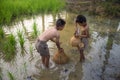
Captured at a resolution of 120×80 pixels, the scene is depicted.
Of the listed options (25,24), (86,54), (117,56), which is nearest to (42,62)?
(86,54)

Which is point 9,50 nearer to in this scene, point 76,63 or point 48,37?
point 48,37

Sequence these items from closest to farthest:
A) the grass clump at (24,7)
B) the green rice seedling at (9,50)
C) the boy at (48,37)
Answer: the boy at (48,37) < the green rice seedling at (9,50) < the grass clump at (24,7)

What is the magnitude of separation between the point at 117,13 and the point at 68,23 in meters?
2.43

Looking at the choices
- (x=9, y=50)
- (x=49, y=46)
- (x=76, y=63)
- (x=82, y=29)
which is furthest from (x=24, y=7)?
(x=82, y=29)

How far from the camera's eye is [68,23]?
8.43 meters


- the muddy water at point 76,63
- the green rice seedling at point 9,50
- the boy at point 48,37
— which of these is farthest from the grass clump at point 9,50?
the boy at point 48,37

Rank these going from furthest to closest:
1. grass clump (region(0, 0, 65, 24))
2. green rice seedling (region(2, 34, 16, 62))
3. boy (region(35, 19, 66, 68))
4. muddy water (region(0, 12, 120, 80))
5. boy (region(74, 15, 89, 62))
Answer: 1. grass clump (region(0, 0, 65, 24))
2. green rice seedling (region(2, 34, 16, 62))
3. muddy water (region(0, 12, 120, 80))
4. boy (region(74, 15, 89, 62))
5. boy (region(35, 19, 66, 68))

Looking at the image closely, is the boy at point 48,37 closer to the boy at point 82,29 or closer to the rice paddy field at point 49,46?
the boy at point 82,29

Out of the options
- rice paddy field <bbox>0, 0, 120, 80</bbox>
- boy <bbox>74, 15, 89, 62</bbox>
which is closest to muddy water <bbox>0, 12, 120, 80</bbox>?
rice paddy field <bbox>0, 0, 120, 80</bbox>

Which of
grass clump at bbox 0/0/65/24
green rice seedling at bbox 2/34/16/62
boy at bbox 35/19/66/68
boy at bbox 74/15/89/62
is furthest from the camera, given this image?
grass clump at bbox 0/0/65/24

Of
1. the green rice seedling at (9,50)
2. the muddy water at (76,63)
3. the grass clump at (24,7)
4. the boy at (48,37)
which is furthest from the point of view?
the grass clump at (24,7)

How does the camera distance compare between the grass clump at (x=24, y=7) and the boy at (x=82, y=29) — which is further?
the grass clump at (x=24, y=7)

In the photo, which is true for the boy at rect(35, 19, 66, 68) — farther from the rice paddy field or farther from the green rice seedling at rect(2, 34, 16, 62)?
the green rice seedling at rect(2, 34, 16, 62)

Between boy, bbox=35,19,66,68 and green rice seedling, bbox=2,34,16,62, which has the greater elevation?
boy, bbox=35,19,66,68
